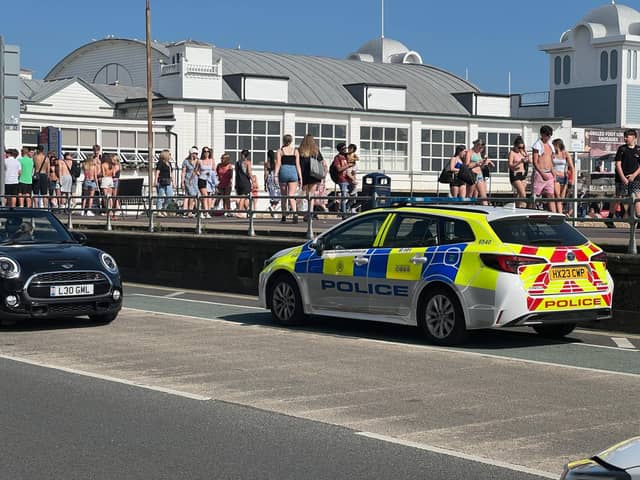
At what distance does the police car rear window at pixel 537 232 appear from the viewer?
481 inches

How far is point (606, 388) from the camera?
32.0ft

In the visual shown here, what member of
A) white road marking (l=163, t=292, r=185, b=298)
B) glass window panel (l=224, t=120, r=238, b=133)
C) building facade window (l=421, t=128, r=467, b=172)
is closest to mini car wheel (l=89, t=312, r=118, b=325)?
white road marking (l=163, t=292, r=185, b=298)

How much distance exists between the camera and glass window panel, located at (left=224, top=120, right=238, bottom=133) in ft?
196

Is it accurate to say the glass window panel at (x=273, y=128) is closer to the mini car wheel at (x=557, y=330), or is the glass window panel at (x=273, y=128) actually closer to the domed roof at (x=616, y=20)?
the domed roof at (x=616, y=20)

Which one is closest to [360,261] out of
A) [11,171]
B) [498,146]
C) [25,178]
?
[11,171]

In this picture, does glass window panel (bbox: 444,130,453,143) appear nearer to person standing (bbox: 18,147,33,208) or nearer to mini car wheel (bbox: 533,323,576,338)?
person standing (bbox: 18,147,33,208)

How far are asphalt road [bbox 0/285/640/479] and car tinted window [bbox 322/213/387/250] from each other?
104cm

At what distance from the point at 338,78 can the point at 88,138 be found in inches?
899

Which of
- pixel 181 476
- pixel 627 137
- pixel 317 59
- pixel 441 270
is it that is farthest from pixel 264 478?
pixel 317 59

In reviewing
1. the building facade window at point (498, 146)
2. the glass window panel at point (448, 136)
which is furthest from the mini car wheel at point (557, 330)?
the building facade window at point (498, 146)

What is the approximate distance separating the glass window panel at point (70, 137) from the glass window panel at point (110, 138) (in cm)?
146

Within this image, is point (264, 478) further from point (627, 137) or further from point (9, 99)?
point (9, 99)

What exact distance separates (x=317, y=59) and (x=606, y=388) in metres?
69.6

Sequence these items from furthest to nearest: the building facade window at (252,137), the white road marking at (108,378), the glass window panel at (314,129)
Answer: the glass window panel at (314,129), the building facade window at (252,137), the white road marking at (108,378)
